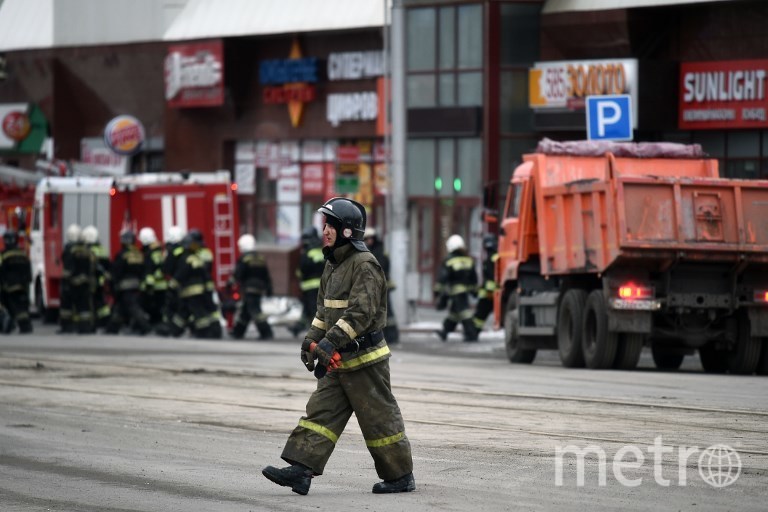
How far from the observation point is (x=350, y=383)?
30.2 feet

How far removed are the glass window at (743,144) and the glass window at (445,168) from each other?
6176 mm

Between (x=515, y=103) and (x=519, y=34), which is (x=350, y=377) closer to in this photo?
(x=515, y=103)

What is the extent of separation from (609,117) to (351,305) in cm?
1621

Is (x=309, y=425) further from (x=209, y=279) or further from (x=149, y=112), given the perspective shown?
(x=149, y=112)

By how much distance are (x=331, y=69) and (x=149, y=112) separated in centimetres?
735

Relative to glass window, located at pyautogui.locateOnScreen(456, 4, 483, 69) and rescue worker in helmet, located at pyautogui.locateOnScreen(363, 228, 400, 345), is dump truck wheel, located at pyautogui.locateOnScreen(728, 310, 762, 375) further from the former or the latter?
glass window, located at pyautogui.locateOnScreen(456, 4, 483, 69)

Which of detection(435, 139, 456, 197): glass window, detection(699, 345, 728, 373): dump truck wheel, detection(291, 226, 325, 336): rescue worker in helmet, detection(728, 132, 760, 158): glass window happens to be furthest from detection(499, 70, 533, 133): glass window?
detection(699, 345, 728, 373): dump truck wheel

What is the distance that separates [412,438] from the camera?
39.6 ft

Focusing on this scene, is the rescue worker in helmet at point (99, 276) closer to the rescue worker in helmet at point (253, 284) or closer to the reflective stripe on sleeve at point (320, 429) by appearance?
the rescue worker in helmet at point (253, 284)

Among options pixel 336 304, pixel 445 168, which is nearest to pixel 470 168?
pixel 445 168

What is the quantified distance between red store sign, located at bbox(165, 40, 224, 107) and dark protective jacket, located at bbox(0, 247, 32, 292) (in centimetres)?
1383

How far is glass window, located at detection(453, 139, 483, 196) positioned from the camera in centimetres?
3503

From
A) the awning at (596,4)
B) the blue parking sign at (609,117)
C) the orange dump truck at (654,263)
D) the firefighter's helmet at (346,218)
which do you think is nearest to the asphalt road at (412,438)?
the orange dump truck at (654,263)

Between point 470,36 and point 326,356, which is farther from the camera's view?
point 470,36
